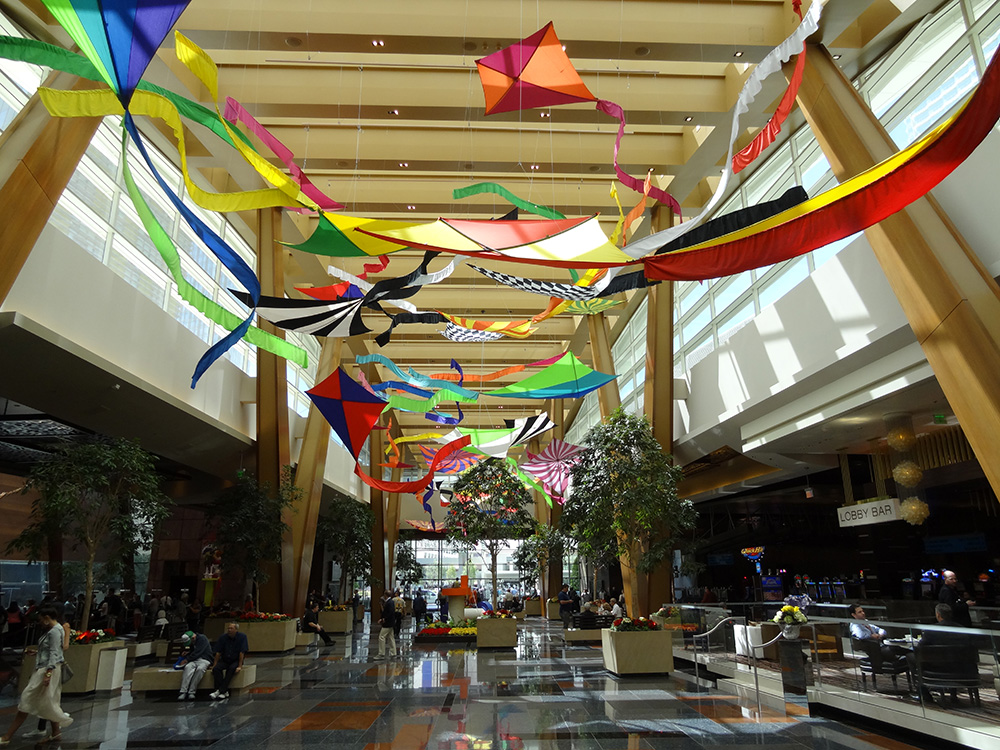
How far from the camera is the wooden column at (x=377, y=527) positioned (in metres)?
28.9

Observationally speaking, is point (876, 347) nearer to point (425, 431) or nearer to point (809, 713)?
point (809, 713)

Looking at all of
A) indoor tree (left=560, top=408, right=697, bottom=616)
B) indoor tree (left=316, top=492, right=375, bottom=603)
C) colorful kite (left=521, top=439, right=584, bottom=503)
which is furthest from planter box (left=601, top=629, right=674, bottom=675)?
indoor tree (left=316, top=492, right=375, bottom=603)

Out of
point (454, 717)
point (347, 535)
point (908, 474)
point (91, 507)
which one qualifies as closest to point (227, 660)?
point (91, 507)

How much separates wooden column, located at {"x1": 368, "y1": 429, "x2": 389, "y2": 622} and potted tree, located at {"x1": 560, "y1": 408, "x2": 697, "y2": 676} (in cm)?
1623

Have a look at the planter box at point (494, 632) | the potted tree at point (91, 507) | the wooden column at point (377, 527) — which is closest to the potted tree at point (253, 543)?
the potted tree at point (91, 507)

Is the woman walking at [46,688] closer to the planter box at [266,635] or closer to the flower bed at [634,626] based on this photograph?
the flower bed at [634,626]

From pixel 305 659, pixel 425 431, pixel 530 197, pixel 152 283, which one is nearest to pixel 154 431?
pixel 152 283

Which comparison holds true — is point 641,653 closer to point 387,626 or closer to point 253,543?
point 387,626

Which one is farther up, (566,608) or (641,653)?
(566,608)

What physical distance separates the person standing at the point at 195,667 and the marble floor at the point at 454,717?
198 millimetres

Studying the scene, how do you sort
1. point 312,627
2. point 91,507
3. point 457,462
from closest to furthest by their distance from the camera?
point 91,507 < point 312,627 < point 457,462

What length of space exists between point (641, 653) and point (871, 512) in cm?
442

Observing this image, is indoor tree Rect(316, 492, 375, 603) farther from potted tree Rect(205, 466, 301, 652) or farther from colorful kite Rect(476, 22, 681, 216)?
colorful kite Rect(476, 22, 681, 216)

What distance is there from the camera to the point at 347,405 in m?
13.1
